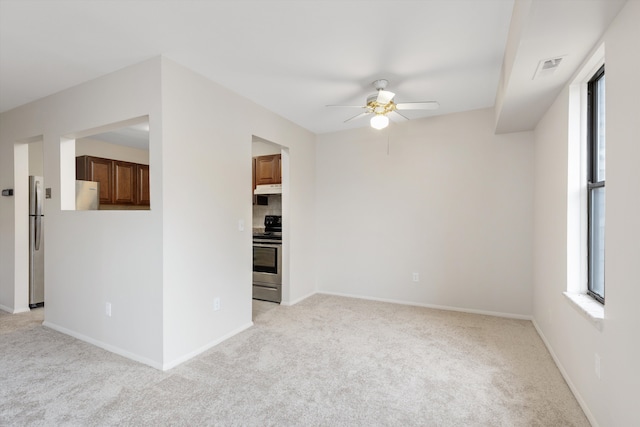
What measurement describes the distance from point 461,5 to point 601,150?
137 centimetres

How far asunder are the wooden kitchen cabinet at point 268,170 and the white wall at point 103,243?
2.40 metres

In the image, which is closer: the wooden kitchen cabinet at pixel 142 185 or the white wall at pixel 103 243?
the white wall at pixel 103 243

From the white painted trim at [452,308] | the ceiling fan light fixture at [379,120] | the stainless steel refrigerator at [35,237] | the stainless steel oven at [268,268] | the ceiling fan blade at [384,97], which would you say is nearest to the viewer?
the ceiling fan blade at [384,97]

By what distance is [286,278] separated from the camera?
423 centimetres

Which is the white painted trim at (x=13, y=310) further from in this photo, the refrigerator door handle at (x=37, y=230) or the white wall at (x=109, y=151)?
the white wall at (x=109, y=151)

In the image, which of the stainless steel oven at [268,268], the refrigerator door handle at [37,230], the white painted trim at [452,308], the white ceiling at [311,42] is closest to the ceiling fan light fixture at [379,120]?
the white ceiling at [311,42]

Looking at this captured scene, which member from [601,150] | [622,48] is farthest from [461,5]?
[601,150]

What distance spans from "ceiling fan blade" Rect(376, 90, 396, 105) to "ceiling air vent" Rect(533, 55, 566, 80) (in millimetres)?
1114

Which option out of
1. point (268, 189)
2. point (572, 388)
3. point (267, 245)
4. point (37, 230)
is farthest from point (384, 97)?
point (37, 230)

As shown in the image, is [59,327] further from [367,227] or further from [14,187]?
[367,227]

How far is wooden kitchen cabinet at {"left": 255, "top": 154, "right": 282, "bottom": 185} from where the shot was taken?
4832mm

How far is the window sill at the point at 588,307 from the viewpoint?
1.74 meters

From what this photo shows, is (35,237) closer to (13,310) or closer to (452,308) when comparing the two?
(13,310)

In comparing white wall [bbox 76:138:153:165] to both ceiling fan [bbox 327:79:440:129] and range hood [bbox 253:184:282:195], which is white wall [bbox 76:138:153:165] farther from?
ceiling fan [bbox 327:79:440:129]
